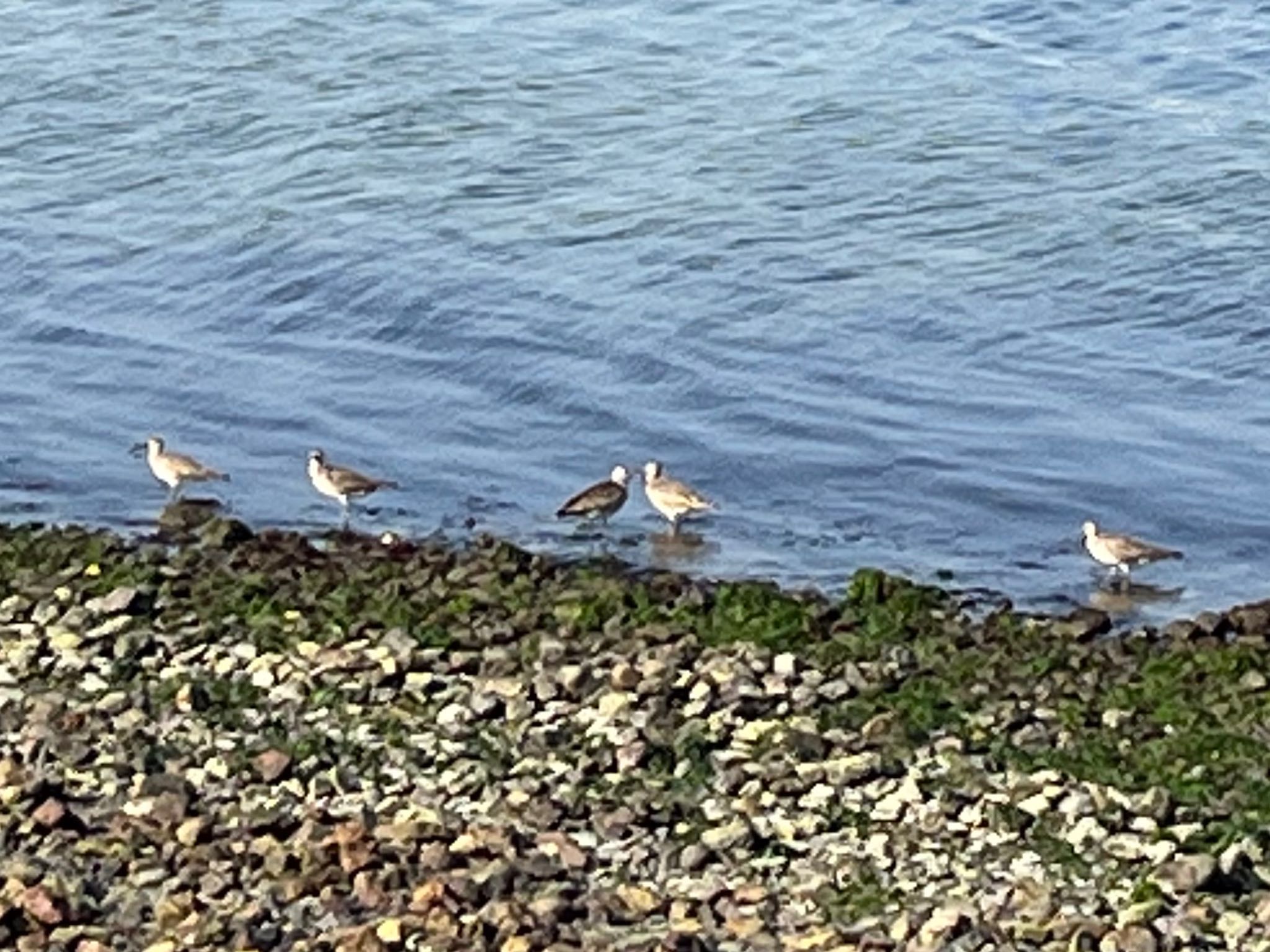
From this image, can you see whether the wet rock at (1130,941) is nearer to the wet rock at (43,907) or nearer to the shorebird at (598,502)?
the wet rock at (43,907)

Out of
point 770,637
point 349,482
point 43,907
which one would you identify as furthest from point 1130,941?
point 349,482

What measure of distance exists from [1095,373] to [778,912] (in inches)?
366

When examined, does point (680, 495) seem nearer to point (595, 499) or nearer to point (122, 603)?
point (595, 499)

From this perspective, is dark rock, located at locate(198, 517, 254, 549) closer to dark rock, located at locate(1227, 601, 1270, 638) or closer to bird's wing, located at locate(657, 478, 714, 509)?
bird's wing, located at locate(657, 478, 714, 509)

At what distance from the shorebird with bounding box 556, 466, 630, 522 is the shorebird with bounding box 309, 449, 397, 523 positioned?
1.15 m

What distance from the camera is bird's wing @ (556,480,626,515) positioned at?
19.6 m

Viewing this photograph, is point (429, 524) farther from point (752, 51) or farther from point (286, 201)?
point (752, 51)

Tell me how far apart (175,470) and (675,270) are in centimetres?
572

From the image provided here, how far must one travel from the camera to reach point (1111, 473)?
20.8 meters

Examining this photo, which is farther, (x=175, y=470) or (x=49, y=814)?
(x=175, y=470)

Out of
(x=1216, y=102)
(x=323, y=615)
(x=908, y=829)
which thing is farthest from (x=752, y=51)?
(x=908, y=829)

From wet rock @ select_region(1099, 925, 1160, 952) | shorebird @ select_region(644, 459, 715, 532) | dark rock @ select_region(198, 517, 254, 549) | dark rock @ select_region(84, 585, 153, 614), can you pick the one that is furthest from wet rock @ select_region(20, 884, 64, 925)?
shorebird @ select_region(644, 459, 715, 532)

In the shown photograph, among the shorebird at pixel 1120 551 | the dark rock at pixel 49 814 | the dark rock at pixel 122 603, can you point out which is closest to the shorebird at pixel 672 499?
the shorebird at pixel 1120 551

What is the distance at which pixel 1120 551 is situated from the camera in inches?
741
